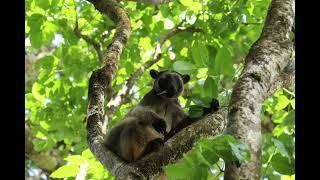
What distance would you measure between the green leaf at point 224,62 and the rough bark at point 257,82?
0.40 ft

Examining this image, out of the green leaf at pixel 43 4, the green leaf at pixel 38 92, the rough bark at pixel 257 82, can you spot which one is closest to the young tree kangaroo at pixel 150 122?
the rough bark at pixel 257 82

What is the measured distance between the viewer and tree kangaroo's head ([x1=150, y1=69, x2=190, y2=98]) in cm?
718

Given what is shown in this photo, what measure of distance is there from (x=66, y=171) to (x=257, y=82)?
3.35 metres

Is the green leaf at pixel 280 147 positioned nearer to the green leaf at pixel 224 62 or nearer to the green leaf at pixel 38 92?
the green leaf at pixel 224 62

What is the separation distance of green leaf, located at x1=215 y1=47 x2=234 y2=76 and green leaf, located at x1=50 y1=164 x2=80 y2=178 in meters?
3.05

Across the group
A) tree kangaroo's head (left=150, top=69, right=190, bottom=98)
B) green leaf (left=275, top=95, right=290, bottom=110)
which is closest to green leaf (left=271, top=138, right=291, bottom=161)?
tree kangaroo's head (left=150, top=69, right=190, bottom=98)

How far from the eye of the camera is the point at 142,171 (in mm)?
3391

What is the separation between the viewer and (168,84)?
7.32m

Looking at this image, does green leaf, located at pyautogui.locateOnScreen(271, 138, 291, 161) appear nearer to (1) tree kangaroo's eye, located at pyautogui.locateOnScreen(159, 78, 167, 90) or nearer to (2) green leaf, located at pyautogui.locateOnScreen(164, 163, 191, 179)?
(2) green leaf, located at pyautogui.locateOnScreen(164, 163, 191, 179)

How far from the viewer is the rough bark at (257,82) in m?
2.63
